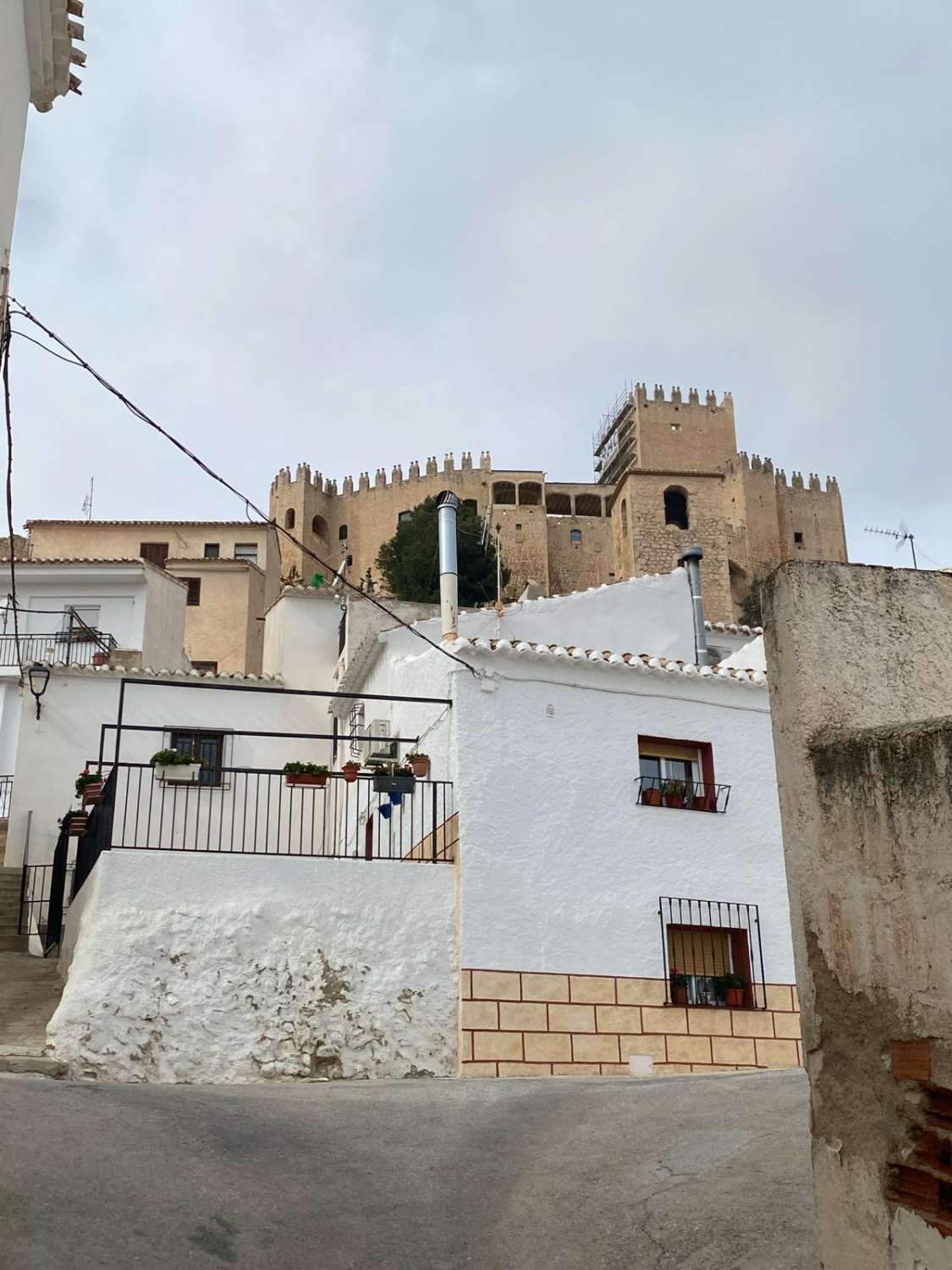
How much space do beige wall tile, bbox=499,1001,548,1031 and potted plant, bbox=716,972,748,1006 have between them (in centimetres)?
219

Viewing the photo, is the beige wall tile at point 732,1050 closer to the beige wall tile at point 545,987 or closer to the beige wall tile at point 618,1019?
the beige wall tile at point 618,1019

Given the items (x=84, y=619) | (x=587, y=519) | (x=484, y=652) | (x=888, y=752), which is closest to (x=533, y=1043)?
(x=484, y=652)

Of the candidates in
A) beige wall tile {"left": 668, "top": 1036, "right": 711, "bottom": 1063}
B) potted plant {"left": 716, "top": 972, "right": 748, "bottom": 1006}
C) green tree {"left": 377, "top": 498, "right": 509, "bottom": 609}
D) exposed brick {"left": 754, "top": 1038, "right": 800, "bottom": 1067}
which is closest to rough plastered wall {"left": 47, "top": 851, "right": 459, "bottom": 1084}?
beige wall tile {"left": 668, "top": 1036, "right": 711, "bottom": 1063}

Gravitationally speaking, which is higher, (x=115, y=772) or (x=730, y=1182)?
(x=115, y=772)

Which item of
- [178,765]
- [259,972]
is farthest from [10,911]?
[259,972]

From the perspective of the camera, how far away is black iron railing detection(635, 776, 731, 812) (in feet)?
48.9

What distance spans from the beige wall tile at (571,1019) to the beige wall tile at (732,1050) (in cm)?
143

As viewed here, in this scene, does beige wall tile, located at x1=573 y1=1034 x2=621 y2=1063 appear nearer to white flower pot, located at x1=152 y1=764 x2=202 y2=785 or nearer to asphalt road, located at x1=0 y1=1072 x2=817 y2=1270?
asphalt road, located at x1=0 y1=1072 x2=817 y2=1270

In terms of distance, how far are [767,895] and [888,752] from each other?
32.3ft

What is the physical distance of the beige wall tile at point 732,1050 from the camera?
13883 mm

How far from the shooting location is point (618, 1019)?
13.6 meters

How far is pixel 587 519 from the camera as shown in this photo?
71.4 meters

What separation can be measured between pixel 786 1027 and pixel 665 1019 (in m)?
1.49

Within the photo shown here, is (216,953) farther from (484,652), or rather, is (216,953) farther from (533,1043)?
(484,652)
